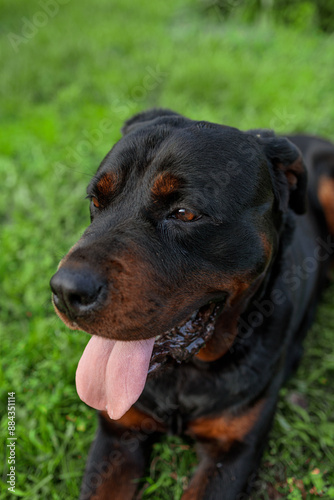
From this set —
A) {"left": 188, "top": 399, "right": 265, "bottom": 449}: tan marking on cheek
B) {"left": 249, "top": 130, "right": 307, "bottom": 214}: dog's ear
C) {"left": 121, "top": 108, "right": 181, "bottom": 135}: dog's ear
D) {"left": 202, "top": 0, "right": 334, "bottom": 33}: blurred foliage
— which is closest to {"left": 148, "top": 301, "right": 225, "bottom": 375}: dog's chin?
{"left": 188, "top": 399, "right": 265, "bottom": 449}: tan marking on cheek

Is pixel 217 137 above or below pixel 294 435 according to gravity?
above

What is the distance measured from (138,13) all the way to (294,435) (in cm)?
1006

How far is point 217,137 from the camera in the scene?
7.02ft

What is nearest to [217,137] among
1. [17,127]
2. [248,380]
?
[248,380]

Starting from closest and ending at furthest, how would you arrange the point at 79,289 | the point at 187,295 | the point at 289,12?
the point at 79,289, the point at 187,295, the point at 289,12

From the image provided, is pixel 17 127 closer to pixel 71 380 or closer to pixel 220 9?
pixel 71 380

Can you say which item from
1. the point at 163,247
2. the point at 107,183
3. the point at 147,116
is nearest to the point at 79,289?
the point at 163,247

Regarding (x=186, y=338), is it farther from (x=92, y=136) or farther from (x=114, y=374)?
(x=92, y=136)

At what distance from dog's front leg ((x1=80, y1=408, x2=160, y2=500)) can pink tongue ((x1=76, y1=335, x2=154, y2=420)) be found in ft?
1.26

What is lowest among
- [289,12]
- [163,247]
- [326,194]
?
[326,194]

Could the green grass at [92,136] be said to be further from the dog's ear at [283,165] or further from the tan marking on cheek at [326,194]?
the dog's ear at [283,165]

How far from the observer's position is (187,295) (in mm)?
1970

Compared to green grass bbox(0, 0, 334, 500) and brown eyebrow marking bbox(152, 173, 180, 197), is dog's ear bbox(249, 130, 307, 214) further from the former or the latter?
green grass bbox(0, 0, 334, 500)

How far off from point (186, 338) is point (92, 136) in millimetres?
3828
